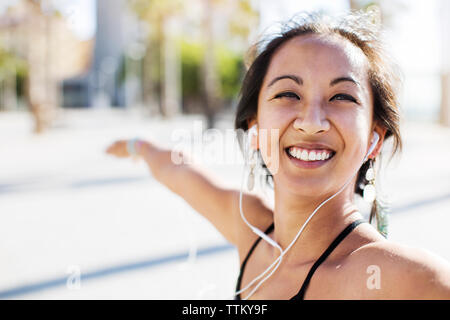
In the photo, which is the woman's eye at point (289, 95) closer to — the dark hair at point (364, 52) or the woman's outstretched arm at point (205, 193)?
the dark hair at point (364, 52)

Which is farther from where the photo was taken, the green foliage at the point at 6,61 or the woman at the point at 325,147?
the green foliage at the point at 6,61

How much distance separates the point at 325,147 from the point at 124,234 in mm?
3970

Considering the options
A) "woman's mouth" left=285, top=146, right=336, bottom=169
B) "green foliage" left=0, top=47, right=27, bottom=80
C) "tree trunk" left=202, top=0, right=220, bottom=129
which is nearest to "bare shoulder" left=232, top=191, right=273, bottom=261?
"woman's mouth" left=285, top=146, right=336, bottom=169

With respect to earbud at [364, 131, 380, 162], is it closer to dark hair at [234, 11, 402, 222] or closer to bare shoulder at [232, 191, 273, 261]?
dark hair at [234, 11, 402, 222]

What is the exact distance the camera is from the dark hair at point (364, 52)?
1.45m

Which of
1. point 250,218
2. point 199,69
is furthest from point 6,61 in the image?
point 250,218

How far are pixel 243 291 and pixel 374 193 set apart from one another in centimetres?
58

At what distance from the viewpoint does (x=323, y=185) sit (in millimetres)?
1379

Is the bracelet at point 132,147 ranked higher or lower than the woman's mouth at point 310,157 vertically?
lower

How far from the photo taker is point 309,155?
4.48 ft

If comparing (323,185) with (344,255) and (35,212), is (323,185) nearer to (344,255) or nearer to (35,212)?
(344,255)

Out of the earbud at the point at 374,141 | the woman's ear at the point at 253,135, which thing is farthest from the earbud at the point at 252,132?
the earbud at the point at 374,141
